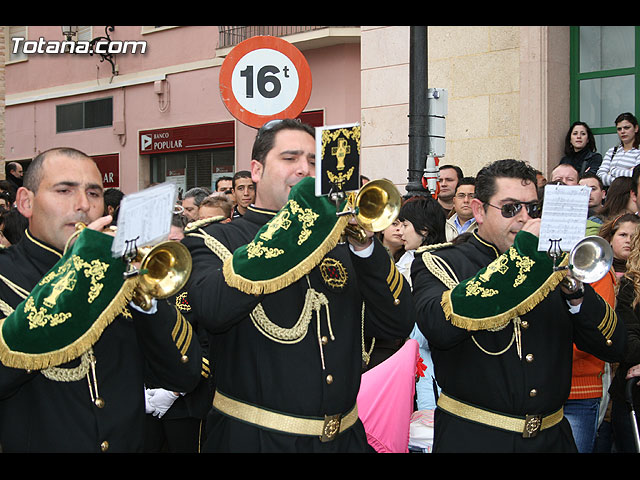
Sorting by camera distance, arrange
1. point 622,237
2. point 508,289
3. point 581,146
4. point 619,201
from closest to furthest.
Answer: point 508,289 → point 622,237 → point 619,201 → point 581,146

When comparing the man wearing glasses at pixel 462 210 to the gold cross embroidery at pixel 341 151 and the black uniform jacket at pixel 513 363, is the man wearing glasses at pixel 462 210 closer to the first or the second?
the black uniform jacket at pixel 513 363

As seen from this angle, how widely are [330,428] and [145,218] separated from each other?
1099mm

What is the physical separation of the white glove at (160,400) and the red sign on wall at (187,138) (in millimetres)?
13787

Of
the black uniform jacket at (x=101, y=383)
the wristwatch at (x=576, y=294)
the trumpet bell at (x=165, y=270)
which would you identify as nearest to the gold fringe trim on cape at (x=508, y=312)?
the wristwatch at (x=576, y=294)

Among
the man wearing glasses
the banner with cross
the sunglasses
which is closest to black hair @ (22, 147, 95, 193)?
the banner with cross

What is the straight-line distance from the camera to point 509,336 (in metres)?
3.65

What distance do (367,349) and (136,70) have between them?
1744cm

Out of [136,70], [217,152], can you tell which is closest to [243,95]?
[217,152]

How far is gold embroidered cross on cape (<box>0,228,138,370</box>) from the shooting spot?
264 centimetres

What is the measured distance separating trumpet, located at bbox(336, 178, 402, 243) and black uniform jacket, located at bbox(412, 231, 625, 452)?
62 centimetres

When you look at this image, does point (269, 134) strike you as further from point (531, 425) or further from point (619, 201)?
point (619, 201)

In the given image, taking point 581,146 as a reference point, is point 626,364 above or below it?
below

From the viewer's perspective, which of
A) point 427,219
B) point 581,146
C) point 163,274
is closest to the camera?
point 163,274

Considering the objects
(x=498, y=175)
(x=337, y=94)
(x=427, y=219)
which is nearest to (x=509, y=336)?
(x=498, y=175)
